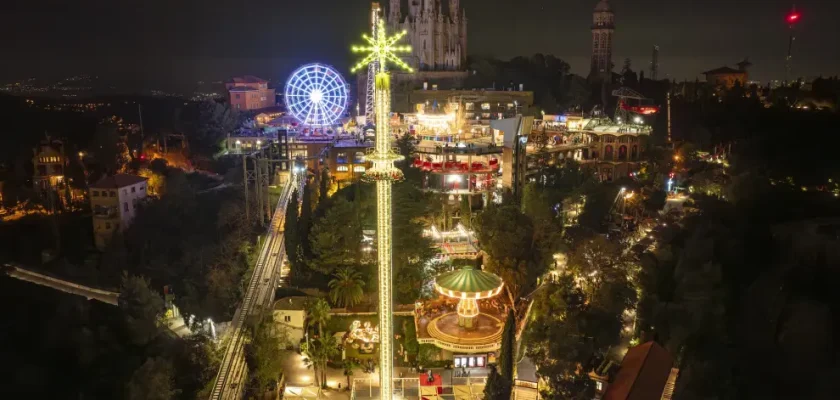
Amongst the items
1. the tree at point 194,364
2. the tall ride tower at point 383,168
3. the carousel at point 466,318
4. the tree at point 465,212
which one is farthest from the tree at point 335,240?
the tall ride tower at point 383,168

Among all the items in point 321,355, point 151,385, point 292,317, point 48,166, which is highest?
point 48,166

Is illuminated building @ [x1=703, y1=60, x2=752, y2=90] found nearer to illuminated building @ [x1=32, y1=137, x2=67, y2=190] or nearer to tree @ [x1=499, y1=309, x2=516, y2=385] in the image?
tree @ [x1=499, y1=309, x2=516, y2=385]

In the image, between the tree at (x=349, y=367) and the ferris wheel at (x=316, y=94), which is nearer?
the tree at (x=349, y=367)

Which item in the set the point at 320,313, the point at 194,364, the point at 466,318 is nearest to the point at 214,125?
the point at 194,364

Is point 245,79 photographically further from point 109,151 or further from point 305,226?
point 305,226

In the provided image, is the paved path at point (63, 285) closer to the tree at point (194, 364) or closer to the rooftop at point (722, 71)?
the tree at point (194, 364)

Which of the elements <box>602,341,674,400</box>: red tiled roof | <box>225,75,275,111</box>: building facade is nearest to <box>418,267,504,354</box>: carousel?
<box>602,341,674,400</box>: red tiled roof
